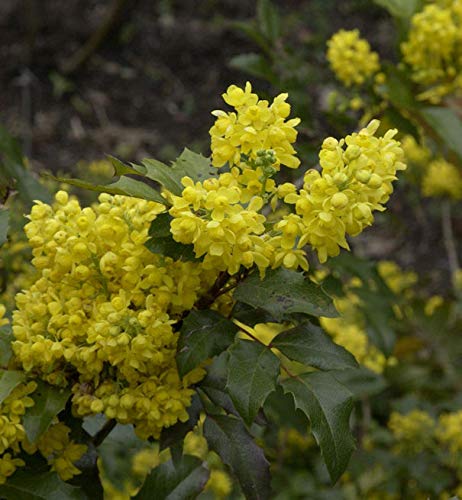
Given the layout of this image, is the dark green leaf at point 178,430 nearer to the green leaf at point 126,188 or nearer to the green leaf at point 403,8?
the green leaf at point 126,188

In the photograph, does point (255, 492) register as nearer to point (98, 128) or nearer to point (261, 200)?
point (261, 200)

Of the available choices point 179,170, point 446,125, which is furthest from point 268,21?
point 179,170

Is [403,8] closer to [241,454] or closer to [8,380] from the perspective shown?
[241,454]

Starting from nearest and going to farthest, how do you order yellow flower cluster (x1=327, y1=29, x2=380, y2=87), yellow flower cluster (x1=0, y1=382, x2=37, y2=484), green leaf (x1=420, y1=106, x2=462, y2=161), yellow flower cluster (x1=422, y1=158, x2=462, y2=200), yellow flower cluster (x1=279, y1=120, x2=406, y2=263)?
yellow flower cluster (x1=279, y1=120, x2=406, y2=263) < yellow flower cluster (x1=0, y1=382, x2=37, y2=484) < green leaf (x1=420, y1=106, x2=462, y2=161) < yellow flower cluster (x1=327, y1=29, x2=380, y2=87) < yellow flower cluster (x1=422, y1=158, x2=462, y2=200)

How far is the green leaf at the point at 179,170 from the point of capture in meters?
1.38

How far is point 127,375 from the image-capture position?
54.6 inches

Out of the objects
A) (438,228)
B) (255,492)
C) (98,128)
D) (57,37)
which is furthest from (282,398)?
(57,37)

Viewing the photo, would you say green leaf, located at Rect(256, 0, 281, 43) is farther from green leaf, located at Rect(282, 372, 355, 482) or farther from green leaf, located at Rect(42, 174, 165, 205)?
green leaf, located at Rect(282, 372, 355, 482)

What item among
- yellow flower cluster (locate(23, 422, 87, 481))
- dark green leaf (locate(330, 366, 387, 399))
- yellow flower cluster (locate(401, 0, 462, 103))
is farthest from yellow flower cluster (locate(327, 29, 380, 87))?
yellow flower cluster (locate(23, 422, 87, 481))

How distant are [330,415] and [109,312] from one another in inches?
16.2

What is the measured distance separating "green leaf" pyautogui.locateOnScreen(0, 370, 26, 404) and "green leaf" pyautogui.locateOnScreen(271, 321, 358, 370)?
1.49 ft

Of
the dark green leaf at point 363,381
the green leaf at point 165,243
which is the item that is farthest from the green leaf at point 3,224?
the dark green leaf at point 363,381

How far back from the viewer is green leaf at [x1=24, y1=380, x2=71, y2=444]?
4.42ft

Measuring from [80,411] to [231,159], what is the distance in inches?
20.1
